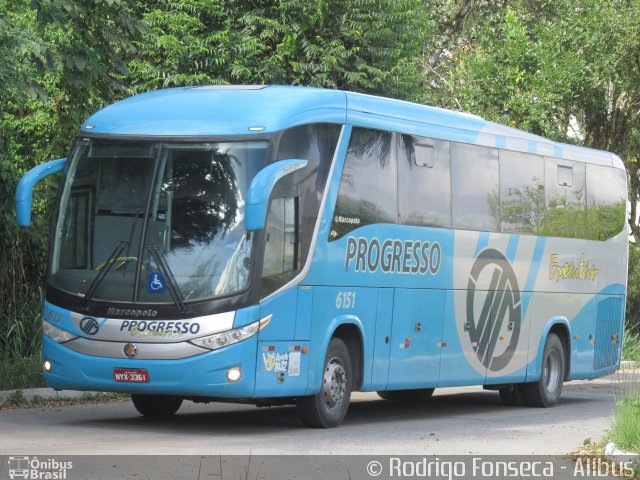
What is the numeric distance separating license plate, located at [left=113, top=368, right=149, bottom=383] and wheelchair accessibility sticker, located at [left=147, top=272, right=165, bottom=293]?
805 millimetres

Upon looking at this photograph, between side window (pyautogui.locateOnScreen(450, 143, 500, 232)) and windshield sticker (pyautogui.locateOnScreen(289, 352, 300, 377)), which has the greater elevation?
side window (pyautogui.locateOnScreen(450, 143, 500, 232))

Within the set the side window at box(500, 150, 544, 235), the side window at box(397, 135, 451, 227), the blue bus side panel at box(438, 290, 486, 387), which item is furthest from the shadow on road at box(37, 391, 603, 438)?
the side window at box(500, 150, 544, 235)

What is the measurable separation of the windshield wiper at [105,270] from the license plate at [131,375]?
0.79 meters

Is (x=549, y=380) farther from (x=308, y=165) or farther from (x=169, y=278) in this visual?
(x=169, y=278)

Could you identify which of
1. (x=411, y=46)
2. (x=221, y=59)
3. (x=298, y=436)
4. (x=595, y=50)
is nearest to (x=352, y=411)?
(x=298, y=436)

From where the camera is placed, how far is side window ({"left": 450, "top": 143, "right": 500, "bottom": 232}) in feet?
59.0

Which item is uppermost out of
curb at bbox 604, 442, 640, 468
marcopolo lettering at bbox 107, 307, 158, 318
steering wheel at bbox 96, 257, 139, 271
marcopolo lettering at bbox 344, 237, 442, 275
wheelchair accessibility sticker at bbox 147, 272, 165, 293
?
marcopolo lettering at bbox 344, 237, 442, 275

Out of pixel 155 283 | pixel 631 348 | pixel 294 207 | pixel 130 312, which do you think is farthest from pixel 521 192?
pixel 631 348

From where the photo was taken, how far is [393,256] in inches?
645

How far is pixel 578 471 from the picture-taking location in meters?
11.9

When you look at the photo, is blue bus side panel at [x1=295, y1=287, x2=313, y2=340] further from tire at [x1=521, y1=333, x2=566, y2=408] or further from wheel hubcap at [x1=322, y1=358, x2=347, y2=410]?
tire at [x1=521, y1=333, x2=566, y2=408]

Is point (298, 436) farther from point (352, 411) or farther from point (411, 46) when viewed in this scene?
point (411, 46)

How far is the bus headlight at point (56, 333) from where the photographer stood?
47.3 feet

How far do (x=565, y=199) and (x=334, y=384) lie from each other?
6937mm
